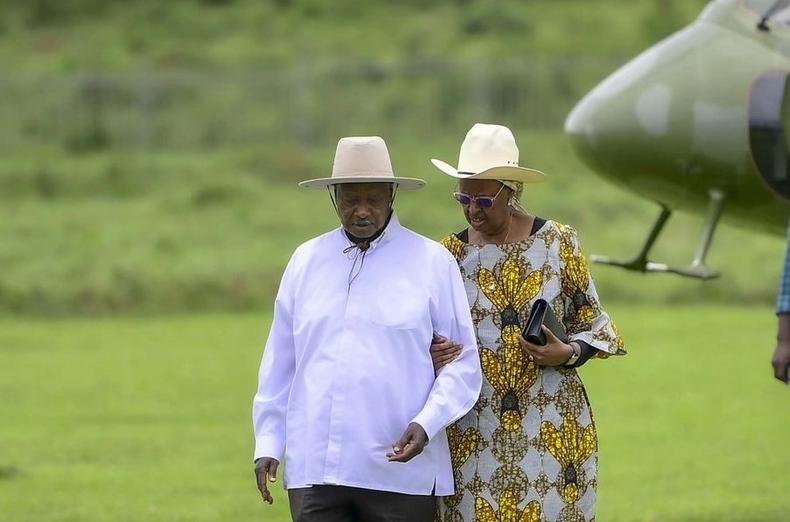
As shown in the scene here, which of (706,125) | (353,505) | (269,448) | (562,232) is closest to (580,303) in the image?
(562,232)

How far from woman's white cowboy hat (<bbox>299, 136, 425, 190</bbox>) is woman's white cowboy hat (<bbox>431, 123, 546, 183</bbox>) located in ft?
1.01

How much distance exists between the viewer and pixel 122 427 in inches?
605

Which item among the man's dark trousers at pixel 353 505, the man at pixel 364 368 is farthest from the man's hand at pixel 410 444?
the man's dark trousers at pixel 353 505

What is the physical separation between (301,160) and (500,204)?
28796mm

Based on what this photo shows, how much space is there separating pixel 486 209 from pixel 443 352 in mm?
584

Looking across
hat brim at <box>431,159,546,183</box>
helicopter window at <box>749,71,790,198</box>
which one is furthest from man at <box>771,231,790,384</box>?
helicopter window at <box>749,71,790,198</box>

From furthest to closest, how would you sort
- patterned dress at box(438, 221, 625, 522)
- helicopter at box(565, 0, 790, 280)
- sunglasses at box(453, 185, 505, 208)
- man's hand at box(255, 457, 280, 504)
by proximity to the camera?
1. helicopter at box(565, 0, 790, 280)
2. sunglasses at box(453, 185, 505, 208)
3. patterned dress at box(438, 221, 625, 522)
4. man's hand at box(255, 457, 280, 504)

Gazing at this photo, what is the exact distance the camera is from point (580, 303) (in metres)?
6.00

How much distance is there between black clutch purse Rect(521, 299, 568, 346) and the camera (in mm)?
5734

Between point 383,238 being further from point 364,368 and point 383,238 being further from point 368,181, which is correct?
point 364,368

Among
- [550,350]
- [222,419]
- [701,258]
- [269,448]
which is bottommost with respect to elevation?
[222,419]

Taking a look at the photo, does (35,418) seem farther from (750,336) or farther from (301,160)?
(301,160)

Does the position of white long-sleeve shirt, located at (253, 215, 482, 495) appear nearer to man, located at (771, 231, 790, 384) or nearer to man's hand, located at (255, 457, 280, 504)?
man's hand, located at (255, 457, 280, 504)

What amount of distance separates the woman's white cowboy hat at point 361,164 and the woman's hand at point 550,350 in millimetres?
675
